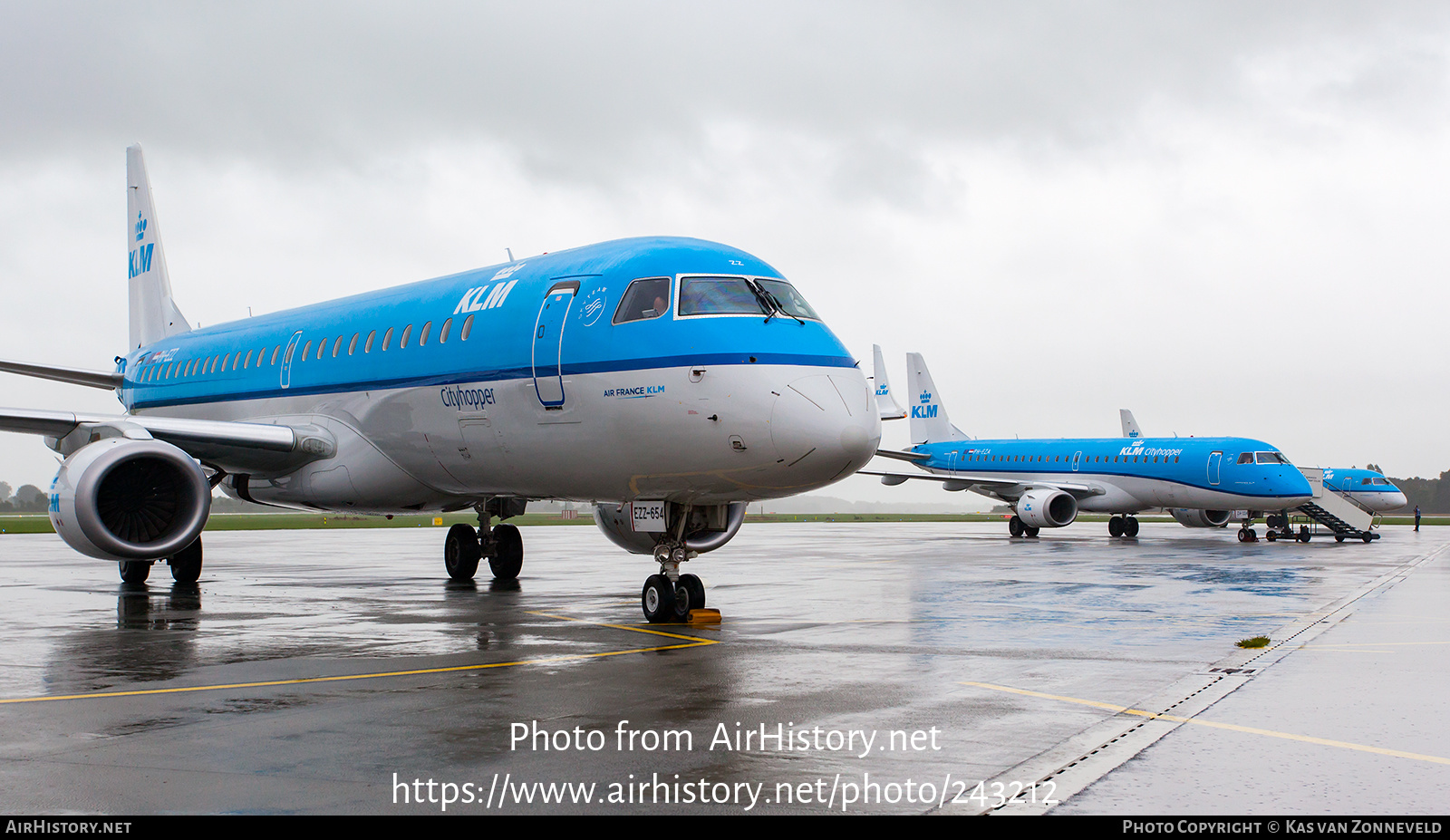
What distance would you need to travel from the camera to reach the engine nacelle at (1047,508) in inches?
1559

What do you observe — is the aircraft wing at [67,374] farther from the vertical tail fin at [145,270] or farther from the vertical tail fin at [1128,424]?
the vertical tail fin at [1128,424]

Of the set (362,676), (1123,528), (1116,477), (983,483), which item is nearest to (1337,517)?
(1123,528)

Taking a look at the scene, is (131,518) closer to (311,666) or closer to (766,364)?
(311,666)

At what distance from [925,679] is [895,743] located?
241cm

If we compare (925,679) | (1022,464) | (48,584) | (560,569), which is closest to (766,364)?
(925,679)

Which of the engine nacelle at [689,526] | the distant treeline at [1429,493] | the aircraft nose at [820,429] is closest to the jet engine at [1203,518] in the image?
the engine nacelle at [689,526]

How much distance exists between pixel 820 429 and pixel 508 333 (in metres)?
4.26

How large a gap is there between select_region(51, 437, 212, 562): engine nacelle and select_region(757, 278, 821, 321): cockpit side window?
682 centimetres

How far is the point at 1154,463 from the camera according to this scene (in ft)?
129

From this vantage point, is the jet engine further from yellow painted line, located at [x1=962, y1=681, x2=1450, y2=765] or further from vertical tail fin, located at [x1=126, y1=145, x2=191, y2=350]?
yellow painted line, located at [x1=962, y1=681, x2=1450, y2=765]

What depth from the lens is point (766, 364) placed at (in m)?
11.0

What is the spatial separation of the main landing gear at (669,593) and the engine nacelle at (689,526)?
0.17 m

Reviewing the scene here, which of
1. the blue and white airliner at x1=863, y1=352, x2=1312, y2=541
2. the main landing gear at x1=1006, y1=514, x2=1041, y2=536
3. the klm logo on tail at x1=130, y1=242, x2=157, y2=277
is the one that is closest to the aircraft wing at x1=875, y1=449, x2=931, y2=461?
the blue and white airliner at x1=863, y1=352, x2=1312, y2=541

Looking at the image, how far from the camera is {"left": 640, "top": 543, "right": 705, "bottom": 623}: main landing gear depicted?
12.5m
